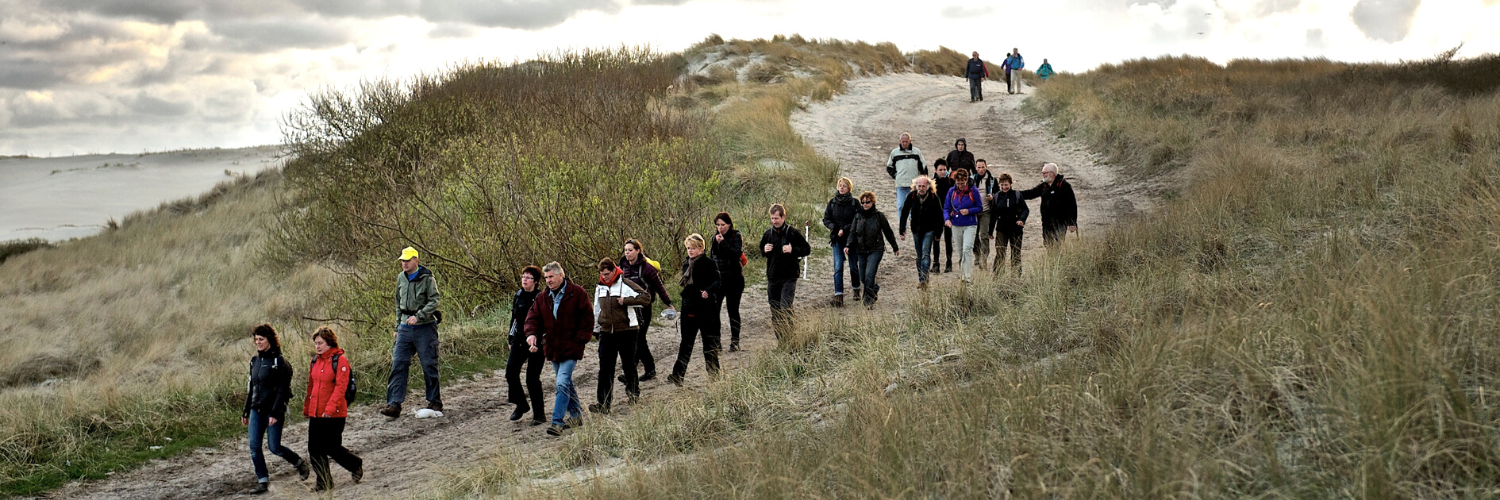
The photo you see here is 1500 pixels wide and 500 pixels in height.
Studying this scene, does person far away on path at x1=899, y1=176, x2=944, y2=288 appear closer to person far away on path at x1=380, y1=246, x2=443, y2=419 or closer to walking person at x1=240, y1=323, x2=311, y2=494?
person far away on path at x1=380, y1=246, x2=443, y2=419

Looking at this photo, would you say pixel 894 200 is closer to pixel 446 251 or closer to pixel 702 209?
pixel 702 209

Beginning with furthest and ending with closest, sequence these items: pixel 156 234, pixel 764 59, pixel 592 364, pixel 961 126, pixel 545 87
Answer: pixel 764 59, pixel 156 234, pixel 961 126, pixel 545 87, pixel 592 364

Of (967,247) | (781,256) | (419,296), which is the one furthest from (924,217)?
(419,296)

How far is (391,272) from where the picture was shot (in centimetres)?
1444

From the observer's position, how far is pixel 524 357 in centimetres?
929

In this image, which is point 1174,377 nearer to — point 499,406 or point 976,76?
point 499,406

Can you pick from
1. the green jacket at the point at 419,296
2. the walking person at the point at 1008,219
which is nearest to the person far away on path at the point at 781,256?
the walking person at the point at 1008,219

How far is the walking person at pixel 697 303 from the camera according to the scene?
9.40 meters

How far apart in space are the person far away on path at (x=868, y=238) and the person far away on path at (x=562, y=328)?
445 centimetres

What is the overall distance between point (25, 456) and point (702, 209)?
978cm

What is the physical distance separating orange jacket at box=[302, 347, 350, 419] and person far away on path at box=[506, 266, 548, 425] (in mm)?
1694

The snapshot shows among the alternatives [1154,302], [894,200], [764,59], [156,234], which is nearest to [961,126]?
[894,200]

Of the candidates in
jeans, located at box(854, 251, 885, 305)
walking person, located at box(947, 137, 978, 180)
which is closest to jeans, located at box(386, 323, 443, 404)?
jeans, located at box(854, 251, 885, 305)

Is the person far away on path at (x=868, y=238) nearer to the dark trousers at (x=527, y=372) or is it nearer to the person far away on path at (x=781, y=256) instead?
the person far away on path at (x=781, y=256)
